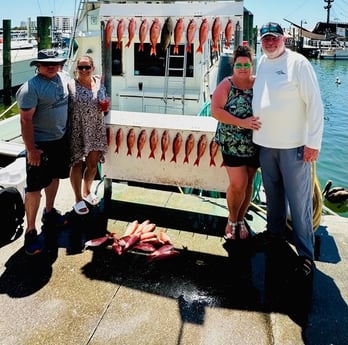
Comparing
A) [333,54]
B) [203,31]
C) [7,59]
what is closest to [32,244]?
[203,31]

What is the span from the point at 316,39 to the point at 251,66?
229 feet

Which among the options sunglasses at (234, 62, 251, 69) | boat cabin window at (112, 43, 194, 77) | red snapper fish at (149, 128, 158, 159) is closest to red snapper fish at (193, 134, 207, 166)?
red snapper fish at (149, 128, 158, 159)

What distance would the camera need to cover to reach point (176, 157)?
436 cm

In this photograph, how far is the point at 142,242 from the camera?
3.88 meters

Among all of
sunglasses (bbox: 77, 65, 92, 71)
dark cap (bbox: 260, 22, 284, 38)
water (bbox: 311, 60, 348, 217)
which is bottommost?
water (bbox: 311, 60, 348, 217)

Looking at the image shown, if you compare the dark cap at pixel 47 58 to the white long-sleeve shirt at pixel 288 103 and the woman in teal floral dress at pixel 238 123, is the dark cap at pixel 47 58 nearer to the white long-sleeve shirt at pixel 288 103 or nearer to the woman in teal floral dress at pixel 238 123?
the woman in teal floral dress at pixel 238 123

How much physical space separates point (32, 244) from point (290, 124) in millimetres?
2482

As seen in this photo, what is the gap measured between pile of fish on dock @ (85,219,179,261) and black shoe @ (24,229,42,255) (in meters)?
0.44

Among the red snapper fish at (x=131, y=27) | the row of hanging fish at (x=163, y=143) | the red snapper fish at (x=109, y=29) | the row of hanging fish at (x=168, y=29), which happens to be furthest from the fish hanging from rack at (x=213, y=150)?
the red snapper fish at (x=109, y=29)

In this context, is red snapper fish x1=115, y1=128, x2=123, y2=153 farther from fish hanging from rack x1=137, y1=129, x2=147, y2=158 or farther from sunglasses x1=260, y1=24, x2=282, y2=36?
sunglasses x1=260, y1=24, x2=282, y2=36

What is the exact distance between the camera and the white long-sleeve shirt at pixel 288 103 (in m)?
3.02

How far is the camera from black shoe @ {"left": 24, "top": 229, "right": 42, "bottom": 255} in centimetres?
368

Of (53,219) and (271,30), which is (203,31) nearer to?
(271,30)

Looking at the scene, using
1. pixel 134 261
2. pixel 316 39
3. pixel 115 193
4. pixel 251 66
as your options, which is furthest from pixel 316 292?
pixel 316 39
